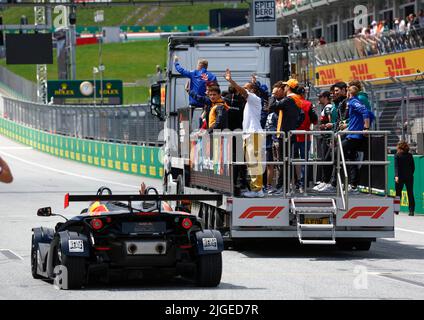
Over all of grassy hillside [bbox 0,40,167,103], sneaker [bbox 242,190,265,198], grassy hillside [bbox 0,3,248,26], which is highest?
grassy hillside [bbox 0,3,248,26]

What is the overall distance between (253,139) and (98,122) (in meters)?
33.2

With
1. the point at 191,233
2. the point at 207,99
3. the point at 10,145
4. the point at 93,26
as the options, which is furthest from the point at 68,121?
the point at 93,26

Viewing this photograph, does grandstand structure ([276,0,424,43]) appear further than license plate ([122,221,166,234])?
Yes

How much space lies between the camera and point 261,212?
16.3 meters

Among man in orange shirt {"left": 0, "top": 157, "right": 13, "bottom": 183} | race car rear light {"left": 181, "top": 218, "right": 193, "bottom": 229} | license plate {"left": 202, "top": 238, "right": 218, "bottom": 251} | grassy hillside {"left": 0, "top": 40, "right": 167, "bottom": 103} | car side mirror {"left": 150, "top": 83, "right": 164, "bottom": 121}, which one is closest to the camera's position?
man in orange shirt {"left": 0, "top": 157, "right": 13, "bottom": 183}

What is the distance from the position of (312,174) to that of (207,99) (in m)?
2.06

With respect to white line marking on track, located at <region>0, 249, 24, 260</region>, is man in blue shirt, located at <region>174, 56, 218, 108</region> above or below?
above

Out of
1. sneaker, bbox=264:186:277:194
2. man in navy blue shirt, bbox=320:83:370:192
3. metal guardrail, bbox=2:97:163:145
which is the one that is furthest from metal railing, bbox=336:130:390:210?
metal guardrail, bbox=2:97:163:145

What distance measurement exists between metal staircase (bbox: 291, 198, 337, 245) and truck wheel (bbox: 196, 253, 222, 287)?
362 cm

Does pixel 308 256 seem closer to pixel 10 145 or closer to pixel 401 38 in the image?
pixel 401 38

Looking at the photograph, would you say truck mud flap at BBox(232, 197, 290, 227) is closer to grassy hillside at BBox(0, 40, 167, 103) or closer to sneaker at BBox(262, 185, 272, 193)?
sneaker at BBox(262, 185, 272, 193)

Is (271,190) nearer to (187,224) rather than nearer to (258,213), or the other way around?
(258,213)

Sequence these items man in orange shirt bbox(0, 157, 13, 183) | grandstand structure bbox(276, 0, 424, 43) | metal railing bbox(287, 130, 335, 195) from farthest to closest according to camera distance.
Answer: grandstand structure bbox(276, 0, 424, 43), metal railing bbox(287, 130, 335, 195), man in orange shirt bbox(0, 157, 13, 183)

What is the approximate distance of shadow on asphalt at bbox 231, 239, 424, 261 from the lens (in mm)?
16562
